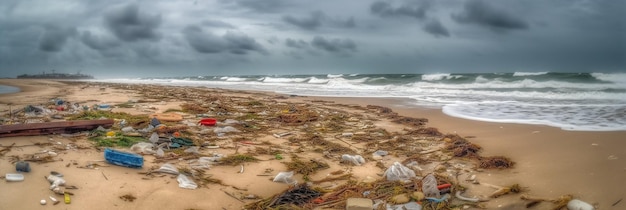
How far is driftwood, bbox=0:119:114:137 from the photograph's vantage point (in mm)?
5594

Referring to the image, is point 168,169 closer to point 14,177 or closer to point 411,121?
point 14,177

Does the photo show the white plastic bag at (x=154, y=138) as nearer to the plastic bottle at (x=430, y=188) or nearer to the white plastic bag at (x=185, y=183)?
the white plastic bag at (x=185, y=183)

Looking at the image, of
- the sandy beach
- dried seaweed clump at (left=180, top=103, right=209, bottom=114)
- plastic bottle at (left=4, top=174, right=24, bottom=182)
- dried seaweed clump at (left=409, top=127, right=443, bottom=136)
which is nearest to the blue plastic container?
the sandy beach

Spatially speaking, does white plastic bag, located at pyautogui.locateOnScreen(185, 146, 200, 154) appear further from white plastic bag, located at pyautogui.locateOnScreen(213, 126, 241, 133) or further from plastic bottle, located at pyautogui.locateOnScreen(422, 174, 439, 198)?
plastic bottle, located at pyautogui.locateOnScreen(422, 174, 439, 198)

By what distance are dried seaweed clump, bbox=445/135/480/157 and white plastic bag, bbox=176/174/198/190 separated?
4389 mm

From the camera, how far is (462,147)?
21.9 ft

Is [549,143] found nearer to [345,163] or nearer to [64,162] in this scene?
[345,163]

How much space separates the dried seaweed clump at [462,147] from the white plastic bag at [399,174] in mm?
1571

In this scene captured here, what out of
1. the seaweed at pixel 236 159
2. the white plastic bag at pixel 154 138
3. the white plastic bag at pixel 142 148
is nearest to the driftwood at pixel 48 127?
the white plastic bag at pixel 154 138

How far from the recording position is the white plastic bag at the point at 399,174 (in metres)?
5.12

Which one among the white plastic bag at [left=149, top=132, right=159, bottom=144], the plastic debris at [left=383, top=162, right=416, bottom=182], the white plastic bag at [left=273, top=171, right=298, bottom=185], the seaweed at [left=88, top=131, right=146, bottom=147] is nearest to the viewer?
the white plastic bag at [left=273, top=171, right=298, bottom=185]

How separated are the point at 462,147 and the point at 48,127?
7076 mm

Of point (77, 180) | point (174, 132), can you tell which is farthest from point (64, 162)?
point (174, 132)

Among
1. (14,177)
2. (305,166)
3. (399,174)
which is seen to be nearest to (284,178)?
(305,166)
